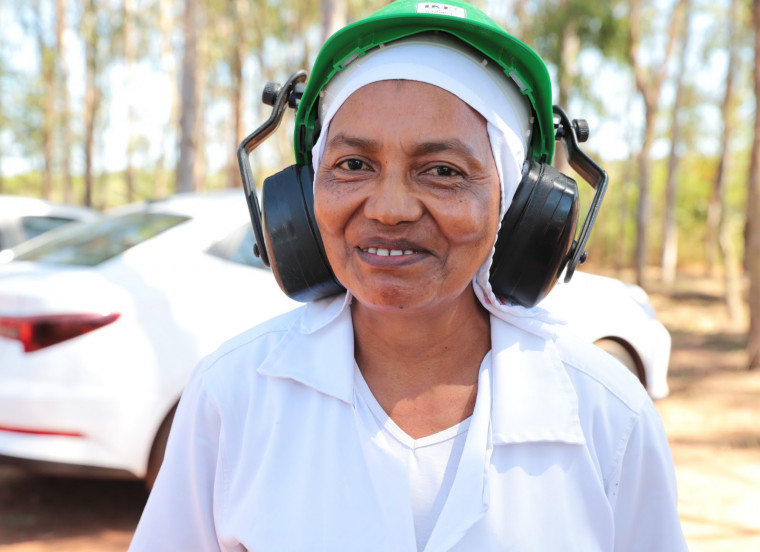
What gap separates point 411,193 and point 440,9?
34cm

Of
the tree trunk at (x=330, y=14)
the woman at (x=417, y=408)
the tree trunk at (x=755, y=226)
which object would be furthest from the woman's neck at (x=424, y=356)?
the tree trunk at (x=755, y=226)

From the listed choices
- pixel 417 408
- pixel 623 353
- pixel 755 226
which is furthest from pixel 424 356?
pixel 755 226

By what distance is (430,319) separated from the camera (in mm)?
1514

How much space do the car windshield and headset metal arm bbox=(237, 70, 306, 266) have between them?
2579 millimetres

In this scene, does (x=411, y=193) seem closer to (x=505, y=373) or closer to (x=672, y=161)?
(x=505, y=373)

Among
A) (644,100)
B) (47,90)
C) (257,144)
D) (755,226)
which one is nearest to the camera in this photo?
(257,144)

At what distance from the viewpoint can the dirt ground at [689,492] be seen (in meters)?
3.94

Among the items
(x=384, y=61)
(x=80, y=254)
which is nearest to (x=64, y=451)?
(x=80, y=254)

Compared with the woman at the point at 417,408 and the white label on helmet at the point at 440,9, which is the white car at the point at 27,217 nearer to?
the woman at the point at 417,408

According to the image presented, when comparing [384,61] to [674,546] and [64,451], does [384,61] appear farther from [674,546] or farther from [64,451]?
[64,451]

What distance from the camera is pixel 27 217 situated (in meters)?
6.78

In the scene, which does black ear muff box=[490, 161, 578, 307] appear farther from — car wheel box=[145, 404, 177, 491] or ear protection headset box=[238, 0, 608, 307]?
car wheel box=[145, 404, 177, 491]

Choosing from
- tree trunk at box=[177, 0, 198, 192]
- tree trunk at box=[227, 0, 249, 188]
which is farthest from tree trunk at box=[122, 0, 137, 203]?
tree trunk at box=[177, 0, 198, 192]

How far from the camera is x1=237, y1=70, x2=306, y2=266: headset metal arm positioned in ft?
5.49
